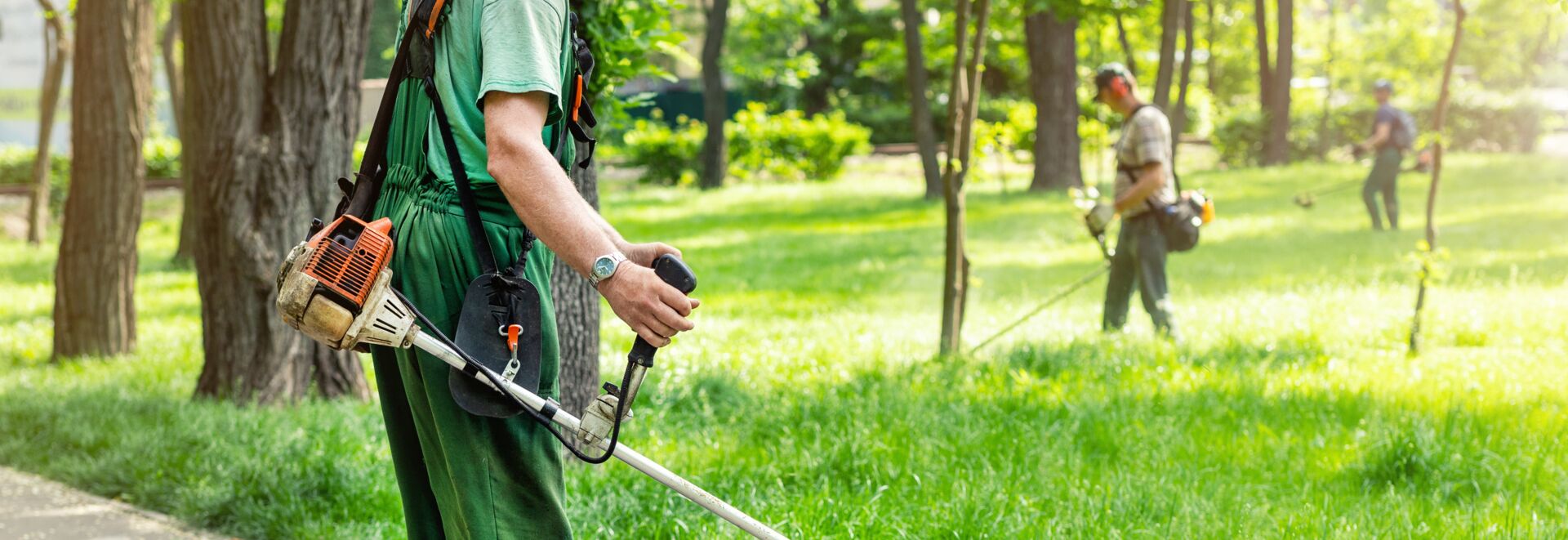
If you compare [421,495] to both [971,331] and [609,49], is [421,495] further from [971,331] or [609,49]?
[971,331]

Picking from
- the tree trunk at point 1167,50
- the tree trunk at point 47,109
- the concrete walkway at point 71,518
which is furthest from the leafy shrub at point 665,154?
the concrete walkway at point 71,518

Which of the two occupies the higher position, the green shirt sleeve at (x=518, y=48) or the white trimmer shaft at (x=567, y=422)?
the green shirt sleeve at (x=518, y=48)

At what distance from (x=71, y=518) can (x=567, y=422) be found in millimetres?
3379

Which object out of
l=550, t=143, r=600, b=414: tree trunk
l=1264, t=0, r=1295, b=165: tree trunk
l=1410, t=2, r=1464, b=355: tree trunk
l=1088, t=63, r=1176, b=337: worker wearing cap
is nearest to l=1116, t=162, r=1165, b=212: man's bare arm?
l=1088, t=63, r=1176, b=337: worker wearing cap

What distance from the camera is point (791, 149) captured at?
93.0ft

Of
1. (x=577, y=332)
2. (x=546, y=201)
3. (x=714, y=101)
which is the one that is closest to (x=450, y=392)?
(x=546, y=201)

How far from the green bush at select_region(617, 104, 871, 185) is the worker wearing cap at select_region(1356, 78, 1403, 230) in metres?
13.6

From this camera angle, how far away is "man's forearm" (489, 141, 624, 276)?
2348 millimetres

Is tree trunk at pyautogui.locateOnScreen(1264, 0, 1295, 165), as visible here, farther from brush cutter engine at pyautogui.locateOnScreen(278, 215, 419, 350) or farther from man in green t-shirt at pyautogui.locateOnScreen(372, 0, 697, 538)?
brush cutter engine at pyautogui.locateOnScreen(278, 215, 419, 350)

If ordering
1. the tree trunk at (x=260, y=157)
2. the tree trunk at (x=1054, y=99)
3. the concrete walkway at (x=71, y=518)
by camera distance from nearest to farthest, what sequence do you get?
the concrete walkway at (x=71, y=518), the tree trunk at (x=260, y=157), the tree trunk at (x=1054, y=99)

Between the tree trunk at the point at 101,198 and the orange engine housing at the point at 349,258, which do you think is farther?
the tree trunk at the point at 101,198

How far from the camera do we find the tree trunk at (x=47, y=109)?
15307 mm

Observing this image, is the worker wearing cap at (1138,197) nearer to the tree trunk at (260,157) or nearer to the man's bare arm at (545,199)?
the tree trunk at (260,157)

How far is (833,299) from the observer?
1147 cm
